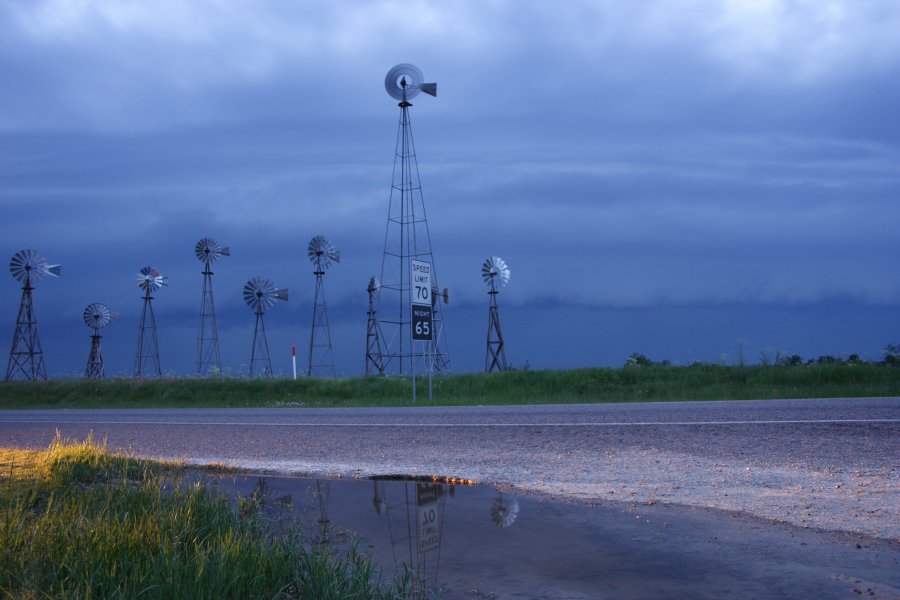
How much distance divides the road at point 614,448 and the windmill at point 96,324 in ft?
156

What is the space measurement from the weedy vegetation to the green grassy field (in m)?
0.03

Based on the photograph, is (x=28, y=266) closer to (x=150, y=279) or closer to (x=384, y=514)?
(x=150, y=279)

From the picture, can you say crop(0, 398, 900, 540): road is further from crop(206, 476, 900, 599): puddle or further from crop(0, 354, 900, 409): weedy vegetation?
crop(0, 354, 900, 409): weedy vegetation

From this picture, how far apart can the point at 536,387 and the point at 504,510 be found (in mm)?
18519

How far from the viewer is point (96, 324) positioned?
6262 cm

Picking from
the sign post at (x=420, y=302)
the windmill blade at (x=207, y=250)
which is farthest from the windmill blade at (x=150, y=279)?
the sign post at (x=420, y=302)

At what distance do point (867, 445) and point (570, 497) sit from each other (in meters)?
4.91

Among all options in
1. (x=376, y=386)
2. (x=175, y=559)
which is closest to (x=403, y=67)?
(x=376, y=386)

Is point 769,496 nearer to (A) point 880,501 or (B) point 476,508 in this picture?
(A) point 880,501

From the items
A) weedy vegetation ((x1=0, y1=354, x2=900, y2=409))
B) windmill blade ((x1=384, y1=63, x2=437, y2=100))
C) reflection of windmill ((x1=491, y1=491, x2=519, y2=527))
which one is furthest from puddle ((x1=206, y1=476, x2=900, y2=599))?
windmill blade ((x1=384, y1=63, x2=437, y2=100))

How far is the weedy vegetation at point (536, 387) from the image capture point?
70.7 ft

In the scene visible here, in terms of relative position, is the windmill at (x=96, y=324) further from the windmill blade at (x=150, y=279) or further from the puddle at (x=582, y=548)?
the puddle at (x=582, y=548)

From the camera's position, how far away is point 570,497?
24.7 ft

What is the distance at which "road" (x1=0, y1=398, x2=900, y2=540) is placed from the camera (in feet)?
24.5
